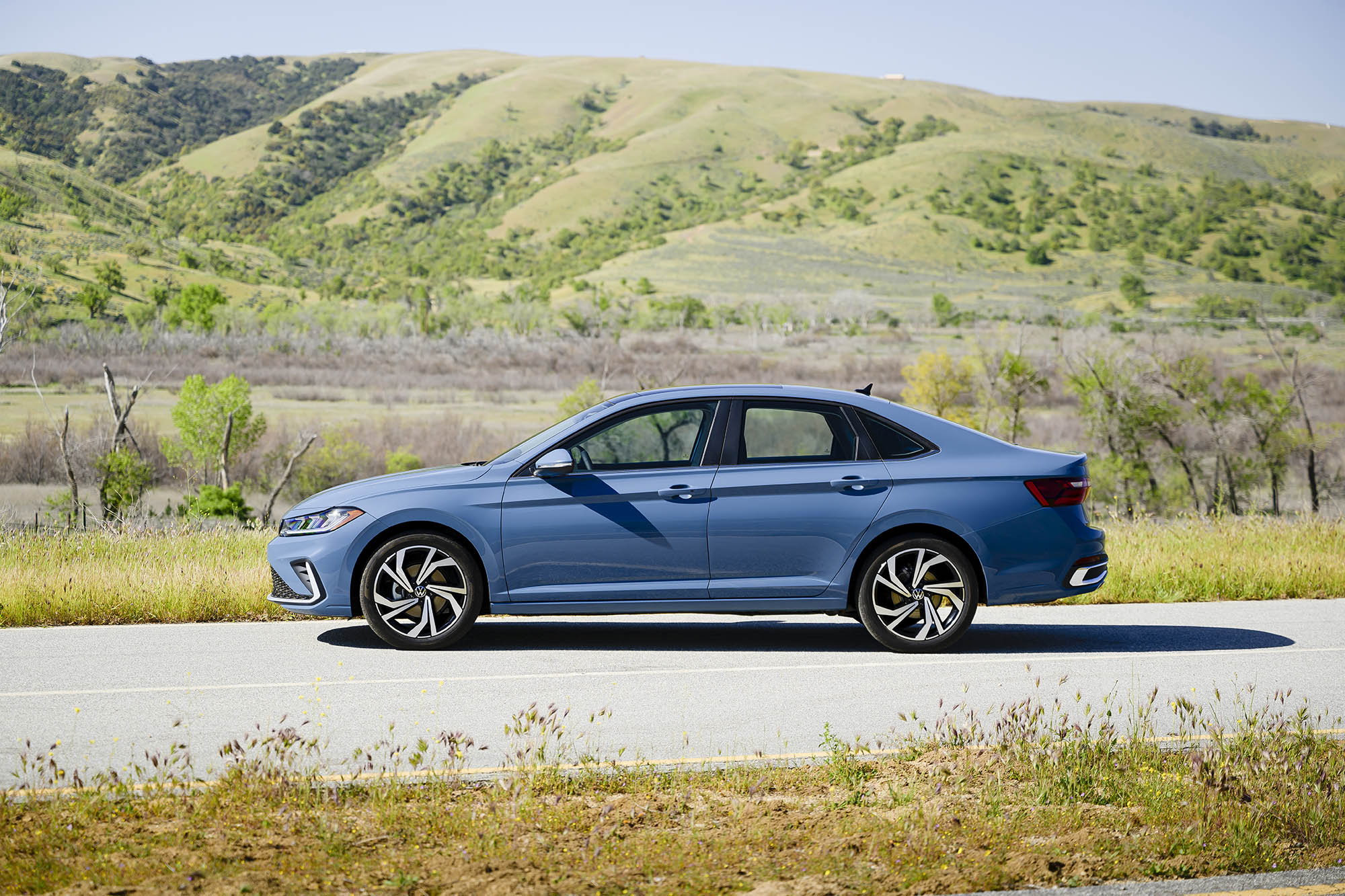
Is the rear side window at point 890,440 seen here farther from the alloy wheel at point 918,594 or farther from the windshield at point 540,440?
the windshield at point 540,440

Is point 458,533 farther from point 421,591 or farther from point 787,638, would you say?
point 787,638

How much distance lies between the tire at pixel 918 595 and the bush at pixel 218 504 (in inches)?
730

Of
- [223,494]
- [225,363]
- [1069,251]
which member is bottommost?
[223,494]

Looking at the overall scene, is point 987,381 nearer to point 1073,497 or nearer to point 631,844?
point 1073,497

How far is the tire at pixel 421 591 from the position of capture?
325 inches

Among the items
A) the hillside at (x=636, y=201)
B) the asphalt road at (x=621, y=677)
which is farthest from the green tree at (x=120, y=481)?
the hillside at (x=636, y=201)

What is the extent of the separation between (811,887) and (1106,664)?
4623 mm

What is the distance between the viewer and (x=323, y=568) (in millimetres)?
8297

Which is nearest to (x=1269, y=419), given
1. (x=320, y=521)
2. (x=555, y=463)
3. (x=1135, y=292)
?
(x=555, y=463)

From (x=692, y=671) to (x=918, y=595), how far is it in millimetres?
1627

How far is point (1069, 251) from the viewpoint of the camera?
117 meters

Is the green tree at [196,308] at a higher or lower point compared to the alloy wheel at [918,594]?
higher

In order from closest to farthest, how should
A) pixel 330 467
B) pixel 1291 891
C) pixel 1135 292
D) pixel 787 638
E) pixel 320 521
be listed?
1. pixel 1291 891
2. pixel 320 521
3. pixel 787 638
4. pixel 330 467
5. pixel 1135 292

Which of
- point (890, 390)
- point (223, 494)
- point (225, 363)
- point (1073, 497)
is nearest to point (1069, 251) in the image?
point (890, 390)
